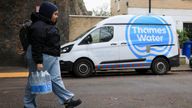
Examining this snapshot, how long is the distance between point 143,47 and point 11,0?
22.9ft

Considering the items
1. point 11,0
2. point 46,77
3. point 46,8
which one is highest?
point 11,0

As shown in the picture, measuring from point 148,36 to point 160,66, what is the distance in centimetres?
122

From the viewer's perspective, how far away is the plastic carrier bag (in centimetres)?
681

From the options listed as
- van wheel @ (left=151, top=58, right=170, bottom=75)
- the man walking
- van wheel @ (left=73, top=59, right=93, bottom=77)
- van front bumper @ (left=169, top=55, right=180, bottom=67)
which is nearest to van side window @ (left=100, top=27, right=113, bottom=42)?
van wheel @ (left=73, top=59, right=93, bottom=77)

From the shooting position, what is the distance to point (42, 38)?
22.9 ft

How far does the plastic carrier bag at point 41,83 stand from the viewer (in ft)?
22.4

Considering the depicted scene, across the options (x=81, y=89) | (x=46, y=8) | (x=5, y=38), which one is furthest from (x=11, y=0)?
(x=46, y=8)

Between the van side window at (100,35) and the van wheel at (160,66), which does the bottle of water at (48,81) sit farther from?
the van wheel at (160,66)

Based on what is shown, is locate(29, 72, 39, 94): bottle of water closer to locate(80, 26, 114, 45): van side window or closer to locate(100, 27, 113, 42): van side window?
locate(80, 26, 114, 45): van side window

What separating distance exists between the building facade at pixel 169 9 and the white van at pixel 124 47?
10.2 metres

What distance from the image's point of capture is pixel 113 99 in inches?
360

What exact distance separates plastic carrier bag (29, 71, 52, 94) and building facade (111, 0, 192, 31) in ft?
65.7

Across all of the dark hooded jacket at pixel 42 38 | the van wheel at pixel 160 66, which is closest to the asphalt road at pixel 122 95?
the dark hooded jacket at pixel 42 38

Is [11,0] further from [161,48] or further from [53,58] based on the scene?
[53,58]
